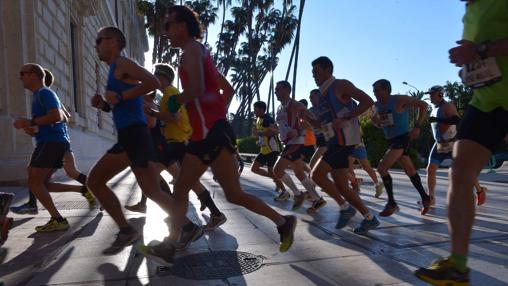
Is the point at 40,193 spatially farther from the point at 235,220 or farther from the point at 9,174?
the point at 9,174

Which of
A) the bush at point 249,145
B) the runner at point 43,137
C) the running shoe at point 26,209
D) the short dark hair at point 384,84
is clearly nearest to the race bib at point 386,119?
the short dark hair at point 384,84

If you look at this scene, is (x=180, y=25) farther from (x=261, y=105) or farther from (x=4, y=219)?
(x=261, y=105)

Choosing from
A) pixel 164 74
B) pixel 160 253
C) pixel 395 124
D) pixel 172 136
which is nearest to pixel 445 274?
pixel 160 253

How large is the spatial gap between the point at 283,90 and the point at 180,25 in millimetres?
3180

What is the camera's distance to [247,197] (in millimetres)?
3287

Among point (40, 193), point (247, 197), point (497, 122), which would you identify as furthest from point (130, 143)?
point (497, 122)

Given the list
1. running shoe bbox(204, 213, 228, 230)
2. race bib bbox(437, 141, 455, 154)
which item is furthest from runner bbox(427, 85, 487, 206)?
running shoe bbox(204, 213, 228, 230)

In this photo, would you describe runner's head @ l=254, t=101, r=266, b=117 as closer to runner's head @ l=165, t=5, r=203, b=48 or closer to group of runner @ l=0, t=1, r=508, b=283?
group of runner @ l=0, t=1, r=508, b=283

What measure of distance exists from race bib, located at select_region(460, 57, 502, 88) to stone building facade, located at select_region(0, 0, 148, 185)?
9012mm

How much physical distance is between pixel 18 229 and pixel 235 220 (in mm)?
2411

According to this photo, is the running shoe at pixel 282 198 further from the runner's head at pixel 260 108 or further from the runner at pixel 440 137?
the runner at pixel 440 137

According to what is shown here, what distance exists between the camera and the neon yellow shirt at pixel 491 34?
89.4 inches

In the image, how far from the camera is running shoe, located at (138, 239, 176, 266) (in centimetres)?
304

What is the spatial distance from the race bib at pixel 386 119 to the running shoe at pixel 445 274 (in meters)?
3.55
